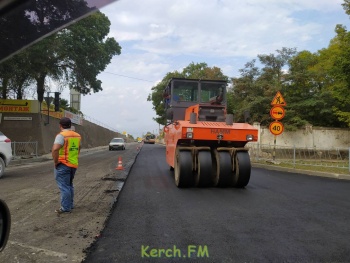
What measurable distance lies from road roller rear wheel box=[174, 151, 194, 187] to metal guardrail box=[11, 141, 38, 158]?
13457 mm

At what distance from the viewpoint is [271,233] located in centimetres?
532

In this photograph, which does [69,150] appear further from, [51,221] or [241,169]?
[241,169]

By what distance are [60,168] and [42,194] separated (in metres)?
2.19

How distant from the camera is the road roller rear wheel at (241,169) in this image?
9.36 meters

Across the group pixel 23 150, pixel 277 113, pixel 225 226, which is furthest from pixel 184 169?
pixel 23 150

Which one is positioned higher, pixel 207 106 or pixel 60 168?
pixel 207 106

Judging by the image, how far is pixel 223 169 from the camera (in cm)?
930

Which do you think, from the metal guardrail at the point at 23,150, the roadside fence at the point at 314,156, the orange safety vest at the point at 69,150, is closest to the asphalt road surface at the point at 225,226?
the orange safety vest at the point at 69,150

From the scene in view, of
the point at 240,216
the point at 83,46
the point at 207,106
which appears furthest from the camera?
the point at 83,46

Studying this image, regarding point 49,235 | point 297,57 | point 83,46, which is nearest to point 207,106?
point 49,235

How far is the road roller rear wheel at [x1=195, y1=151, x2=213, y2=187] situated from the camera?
923cm

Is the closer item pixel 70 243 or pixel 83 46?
pixel 70 243

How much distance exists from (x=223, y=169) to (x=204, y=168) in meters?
0.50

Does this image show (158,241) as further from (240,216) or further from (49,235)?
(240,216)
